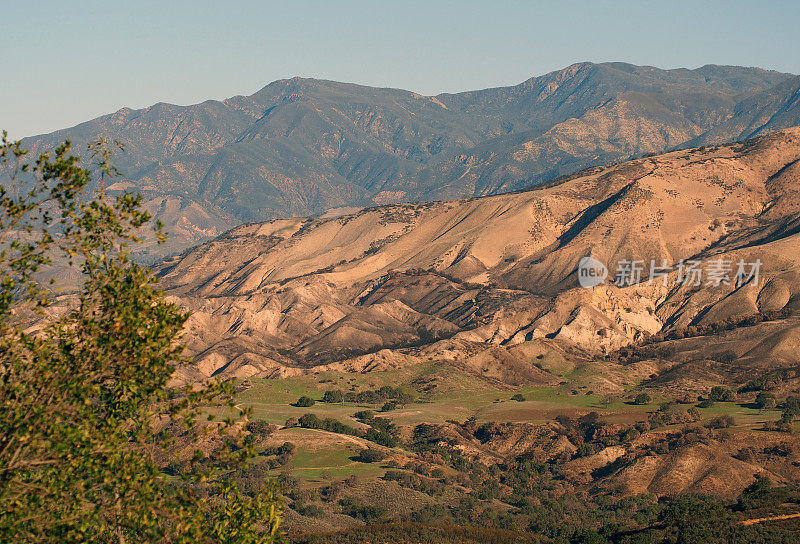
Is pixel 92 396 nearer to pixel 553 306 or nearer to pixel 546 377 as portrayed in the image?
pixel 546 377

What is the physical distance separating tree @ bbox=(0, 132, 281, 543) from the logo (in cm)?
15836

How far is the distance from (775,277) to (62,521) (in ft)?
516

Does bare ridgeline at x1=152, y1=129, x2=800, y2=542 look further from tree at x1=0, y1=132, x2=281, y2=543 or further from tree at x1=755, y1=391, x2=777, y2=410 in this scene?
tree at x1=0, y1=132, x2=281, y2=543

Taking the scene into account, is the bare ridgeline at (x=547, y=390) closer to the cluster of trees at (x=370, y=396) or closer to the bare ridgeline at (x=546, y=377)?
the bare ridgeline at (x=546, y=377)

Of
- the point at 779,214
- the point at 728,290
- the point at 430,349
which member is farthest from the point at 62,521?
the point at 779,214

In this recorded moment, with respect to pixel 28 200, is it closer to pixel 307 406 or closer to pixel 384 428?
pixel 384 428

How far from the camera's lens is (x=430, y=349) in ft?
495

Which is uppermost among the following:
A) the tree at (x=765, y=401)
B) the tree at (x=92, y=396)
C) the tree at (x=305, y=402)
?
the tree at (x=92, y=396)

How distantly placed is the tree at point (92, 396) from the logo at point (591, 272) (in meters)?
158

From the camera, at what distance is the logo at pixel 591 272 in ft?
587

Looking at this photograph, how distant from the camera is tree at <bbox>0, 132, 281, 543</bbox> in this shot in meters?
20.0

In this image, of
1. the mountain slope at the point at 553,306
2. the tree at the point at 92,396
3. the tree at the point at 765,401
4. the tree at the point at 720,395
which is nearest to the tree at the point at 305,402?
the mountain slope at the point at 553,306

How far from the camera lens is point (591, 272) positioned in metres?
184

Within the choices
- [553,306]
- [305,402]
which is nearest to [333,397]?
[305,402]
